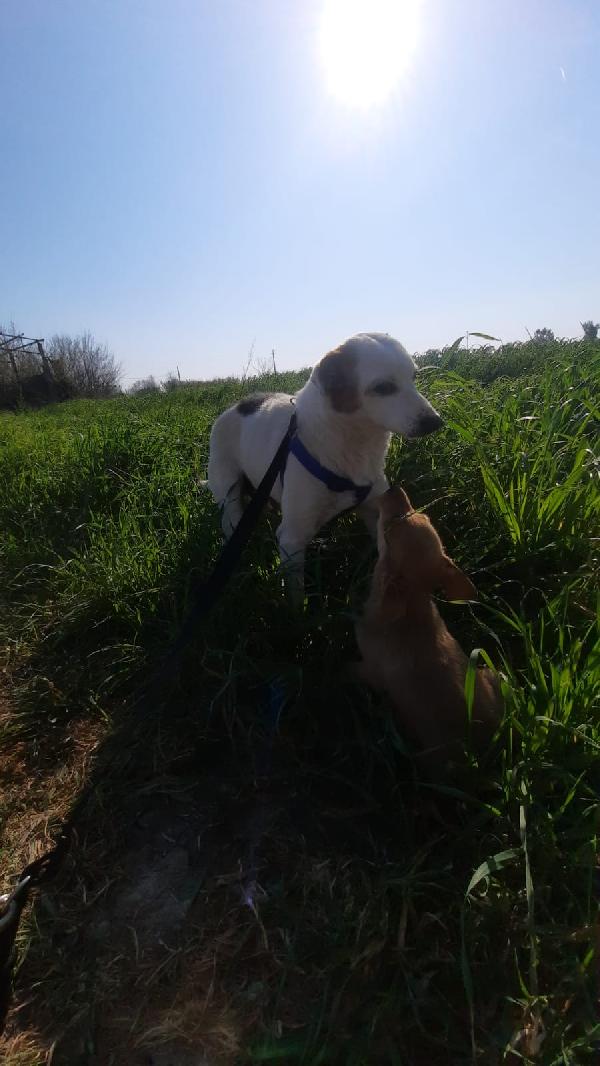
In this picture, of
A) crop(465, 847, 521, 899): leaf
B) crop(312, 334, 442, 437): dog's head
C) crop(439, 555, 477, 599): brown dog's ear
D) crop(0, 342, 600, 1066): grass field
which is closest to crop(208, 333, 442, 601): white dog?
crop(312, 334, 442, 437): dog's head

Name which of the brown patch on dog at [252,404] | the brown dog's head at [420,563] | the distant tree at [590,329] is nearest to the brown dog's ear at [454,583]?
the brown dog's head at [420,563]

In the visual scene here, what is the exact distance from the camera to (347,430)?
265 centimetres

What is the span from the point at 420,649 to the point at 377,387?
1426 millimetres

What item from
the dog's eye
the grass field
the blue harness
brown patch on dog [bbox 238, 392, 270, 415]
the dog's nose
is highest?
brown patch on dog [bbox 238, 392, 270, 415]

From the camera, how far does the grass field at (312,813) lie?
3.66 feet

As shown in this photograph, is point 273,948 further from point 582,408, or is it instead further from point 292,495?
point 582,408

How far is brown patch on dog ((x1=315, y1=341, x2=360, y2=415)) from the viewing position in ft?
8.40

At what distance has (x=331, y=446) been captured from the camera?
2646 mm

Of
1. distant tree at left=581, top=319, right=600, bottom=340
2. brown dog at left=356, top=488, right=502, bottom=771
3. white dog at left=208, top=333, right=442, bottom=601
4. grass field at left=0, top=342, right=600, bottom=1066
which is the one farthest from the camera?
distant tree at left=581, top=319, right=600, bottom=340

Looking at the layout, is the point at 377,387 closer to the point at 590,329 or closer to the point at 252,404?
the point at 252,404

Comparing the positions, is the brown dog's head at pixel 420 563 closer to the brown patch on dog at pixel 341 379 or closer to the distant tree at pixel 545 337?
the brown patch on dog at pixel 341 379

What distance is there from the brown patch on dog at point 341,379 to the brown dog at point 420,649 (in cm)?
90

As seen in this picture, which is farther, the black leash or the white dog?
the white dog

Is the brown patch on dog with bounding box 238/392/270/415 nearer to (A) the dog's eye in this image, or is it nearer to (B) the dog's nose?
(A) the dog's eye
